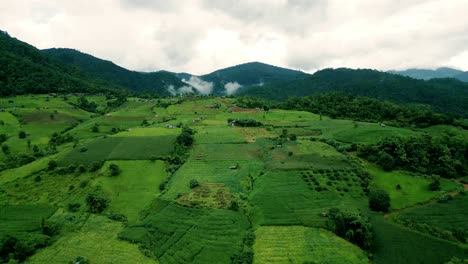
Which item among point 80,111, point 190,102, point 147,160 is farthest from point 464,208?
point 80,111

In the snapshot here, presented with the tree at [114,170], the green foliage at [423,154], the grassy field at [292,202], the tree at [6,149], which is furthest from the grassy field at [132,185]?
the green foliage at [423,154]

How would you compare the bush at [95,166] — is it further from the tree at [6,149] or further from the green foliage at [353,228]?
the green foliage at [353,228]

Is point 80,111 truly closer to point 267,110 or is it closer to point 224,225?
point 267,110

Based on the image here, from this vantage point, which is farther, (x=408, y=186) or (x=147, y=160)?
(x=147, y=160)

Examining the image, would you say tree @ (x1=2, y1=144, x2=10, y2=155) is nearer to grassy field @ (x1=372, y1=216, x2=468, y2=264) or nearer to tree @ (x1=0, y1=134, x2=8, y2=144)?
tree @ (x1=0, y1=134, x2=8, y2=144)

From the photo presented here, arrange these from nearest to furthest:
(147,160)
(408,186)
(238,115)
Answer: (408,186), (147,160), (238,115)

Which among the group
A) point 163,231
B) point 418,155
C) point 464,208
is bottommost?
point 163,231

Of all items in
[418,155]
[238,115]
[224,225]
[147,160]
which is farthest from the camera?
[238,115]
